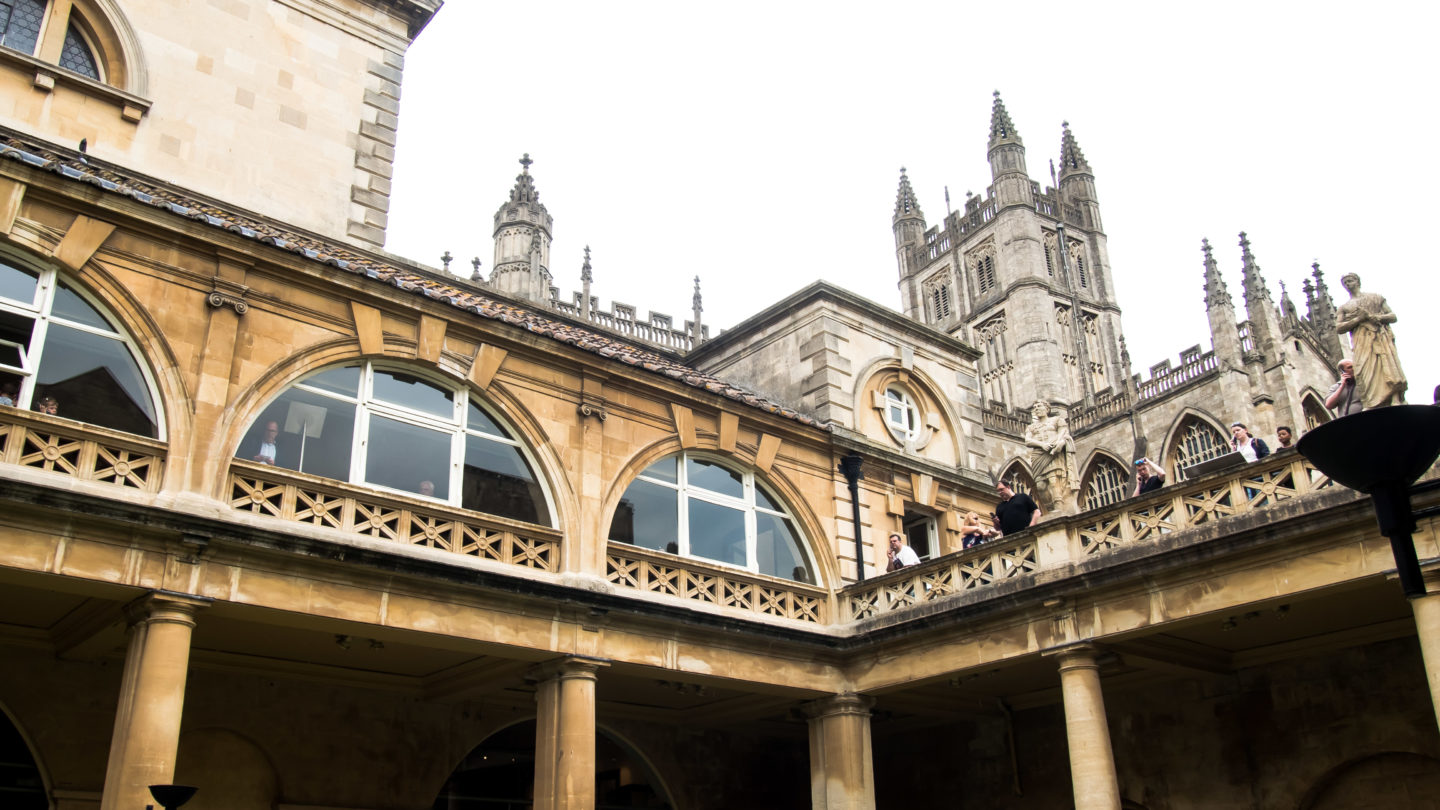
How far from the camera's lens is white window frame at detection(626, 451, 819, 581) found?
699 inches

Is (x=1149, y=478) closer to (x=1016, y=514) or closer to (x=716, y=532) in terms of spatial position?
(x=1016, y=514)

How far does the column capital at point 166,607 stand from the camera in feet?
39.4

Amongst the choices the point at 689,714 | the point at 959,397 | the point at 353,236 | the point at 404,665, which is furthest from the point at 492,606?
the point at 959,397

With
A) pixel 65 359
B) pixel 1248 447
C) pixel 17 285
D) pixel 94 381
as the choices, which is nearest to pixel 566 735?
pixel 94 381

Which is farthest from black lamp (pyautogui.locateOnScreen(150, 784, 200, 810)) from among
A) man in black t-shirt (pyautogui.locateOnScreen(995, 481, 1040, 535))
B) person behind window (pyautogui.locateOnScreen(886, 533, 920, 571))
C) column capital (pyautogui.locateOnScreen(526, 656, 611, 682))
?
man in black t-shirt (pyautogui.locateOnScreen(995, 481, 1040, 535))

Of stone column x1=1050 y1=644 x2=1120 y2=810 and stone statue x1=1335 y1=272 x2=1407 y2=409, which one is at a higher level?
stone statue x1=1335 y1=272 x2=1407 y2=409

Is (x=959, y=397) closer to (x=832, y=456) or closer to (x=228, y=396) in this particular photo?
(x=832, y=456)

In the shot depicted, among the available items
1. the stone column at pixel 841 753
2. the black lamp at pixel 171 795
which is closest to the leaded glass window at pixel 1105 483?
the stone column at pixel 841 753

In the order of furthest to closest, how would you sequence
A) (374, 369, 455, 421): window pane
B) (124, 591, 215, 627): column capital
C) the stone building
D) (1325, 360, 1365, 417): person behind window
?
(374, 369, 455, 421): window pane → (1325, 360, 1365, 417): person behind window → the stone building → (124, 591, 215, 627): column capital

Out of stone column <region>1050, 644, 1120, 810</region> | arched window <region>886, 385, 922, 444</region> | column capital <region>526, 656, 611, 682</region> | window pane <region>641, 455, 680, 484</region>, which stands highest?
arched window <region>886, 385, 922, 444</region>

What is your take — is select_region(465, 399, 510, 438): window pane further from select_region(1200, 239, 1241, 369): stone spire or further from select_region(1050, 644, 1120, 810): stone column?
select_region(1200, 239, 1241, 369): stone spire

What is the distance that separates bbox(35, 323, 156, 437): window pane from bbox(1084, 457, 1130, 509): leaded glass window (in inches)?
1895

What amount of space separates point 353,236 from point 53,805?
9.83 m

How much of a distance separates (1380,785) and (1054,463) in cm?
636
